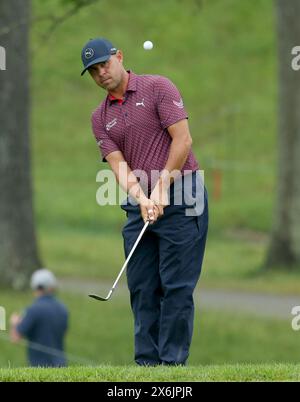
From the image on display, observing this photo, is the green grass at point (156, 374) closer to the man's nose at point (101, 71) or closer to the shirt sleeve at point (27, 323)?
the man's nose at point (101, 71)

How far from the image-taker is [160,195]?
9.48m

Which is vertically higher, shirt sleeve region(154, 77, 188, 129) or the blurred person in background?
shirt sleeve region(154, 77, 188, 129)

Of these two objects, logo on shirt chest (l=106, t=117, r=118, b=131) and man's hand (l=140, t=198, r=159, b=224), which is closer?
man's hand (l=140, t=198, r=159, b=224)

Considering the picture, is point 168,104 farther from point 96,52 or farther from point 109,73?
point 96,52

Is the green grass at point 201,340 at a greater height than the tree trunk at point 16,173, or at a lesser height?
lesser

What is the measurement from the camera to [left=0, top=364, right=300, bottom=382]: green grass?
8.67m

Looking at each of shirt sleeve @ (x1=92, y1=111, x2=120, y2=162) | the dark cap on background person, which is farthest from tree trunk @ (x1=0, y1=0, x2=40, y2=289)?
shirt sleeve @ (x1=92, y1=111, x2=120, y2=162)

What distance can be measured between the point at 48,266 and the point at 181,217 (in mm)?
16092

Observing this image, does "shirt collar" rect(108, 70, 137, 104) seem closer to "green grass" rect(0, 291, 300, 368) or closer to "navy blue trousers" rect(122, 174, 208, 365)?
"navy blue trousers" rect(122, 174, 208, 365)

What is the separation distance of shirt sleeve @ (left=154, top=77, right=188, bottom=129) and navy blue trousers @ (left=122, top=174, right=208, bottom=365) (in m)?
0.58

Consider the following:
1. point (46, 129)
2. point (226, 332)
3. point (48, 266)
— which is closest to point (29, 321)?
point (226, 332)

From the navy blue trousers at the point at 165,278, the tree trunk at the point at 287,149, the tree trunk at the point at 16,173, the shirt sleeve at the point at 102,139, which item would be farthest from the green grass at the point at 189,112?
the shirt sleeve at the point at 102,139

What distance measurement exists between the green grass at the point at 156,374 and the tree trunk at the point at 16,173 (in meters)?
13.6

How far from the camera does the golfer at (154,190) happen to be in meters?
9.53
